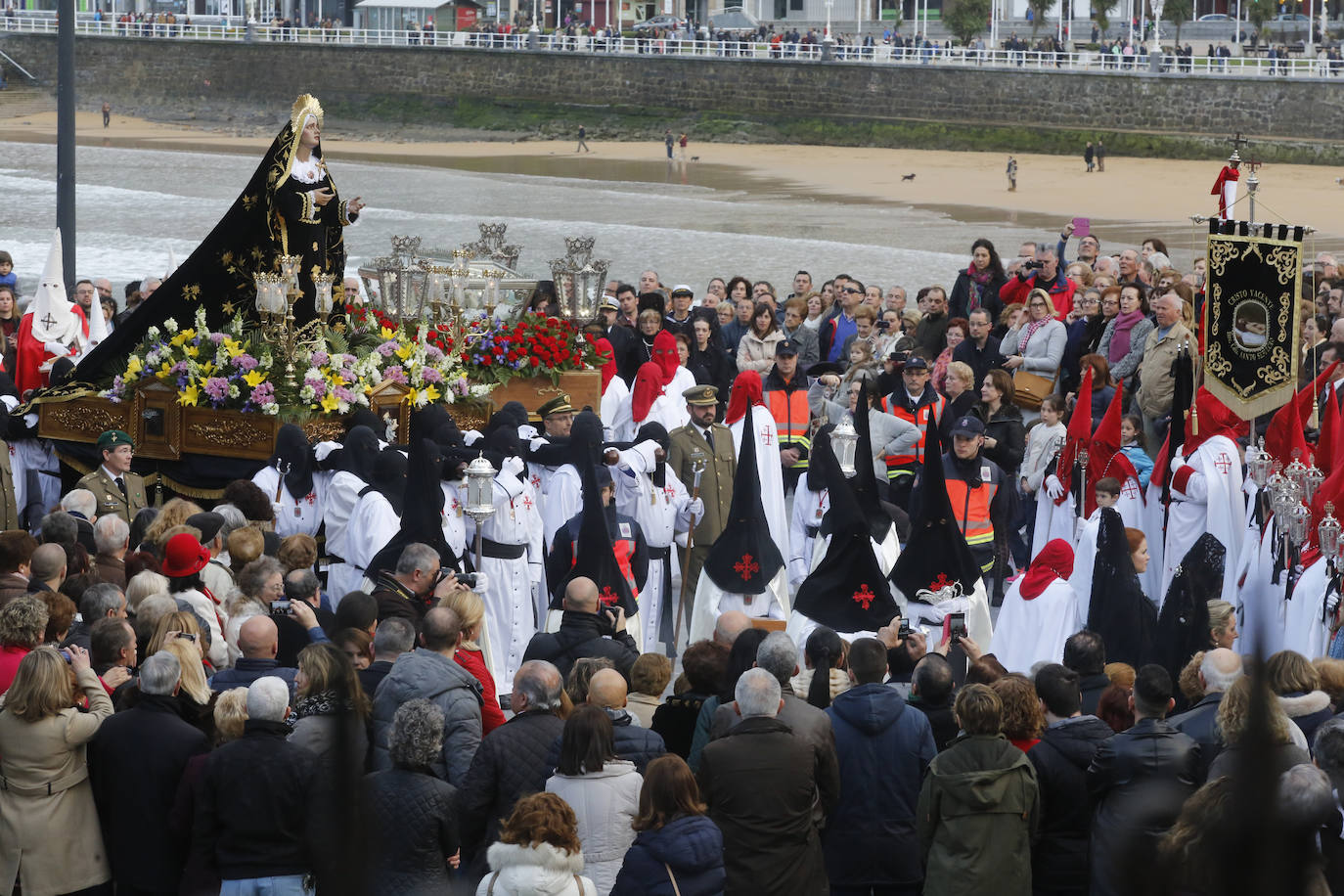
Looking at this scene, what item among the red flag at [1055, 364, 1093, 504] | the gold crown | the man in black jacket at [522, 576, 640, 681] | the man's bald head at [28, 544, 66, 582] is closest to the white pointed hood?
the gold crown

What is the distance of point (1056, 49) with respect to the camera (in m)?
51.1

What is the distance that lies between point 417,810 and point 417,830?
0.18ft

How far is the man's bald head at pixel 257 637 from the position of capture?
17.9 feet

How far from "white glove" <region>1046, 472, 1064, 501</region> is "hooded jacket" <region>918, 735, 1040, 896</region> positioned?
5.09 m

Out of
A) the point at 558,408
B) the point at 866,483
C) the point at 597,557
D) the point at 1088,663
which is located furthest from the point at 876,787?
the point at 558,408

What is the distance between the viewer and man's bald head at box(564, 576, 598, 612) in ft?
20.5

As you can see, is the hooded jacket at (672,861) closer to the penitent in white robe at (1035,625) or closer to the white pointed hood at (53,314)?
the penitent in white robe at (1035,625)

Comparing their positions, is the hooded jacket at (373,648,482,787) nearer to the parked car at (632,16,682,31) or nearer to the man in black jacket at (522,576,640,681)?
the man in black jacket at (522,576,640,681)

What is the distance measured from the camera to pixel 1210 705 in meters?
5.29

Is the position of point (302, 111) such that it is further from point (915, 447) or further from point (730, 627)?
point (730, 627)

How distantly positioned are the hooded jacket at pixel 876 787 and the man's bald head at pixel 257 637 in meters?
1.80

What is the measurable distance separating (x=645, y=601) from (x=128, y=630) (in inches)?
165

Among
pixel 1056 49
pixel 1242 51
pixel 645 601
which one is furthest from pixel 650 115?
pixel 645 601

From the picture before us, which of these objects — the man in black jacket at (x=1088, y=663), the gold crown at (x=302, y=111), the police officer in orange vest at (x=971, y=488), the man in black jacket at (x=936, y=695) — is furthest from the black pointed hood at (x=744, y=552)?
the gold crown at (x=302, y=111)
